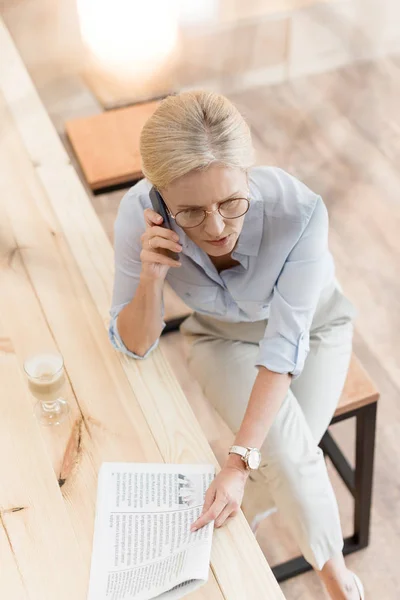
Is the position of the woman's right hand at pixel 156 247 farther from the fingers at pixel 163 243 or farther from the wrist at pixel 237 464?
the wrist at pixel 237 464

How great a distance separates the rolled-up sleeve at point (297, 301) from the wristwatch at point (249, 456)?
0.58ft

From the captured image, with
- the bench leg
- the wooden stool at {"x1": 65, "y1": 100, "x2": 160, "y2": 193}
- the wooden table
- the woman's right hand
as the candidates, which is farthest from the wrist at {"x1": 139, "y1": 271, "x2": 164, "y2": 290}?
the wooden stool at {"x1": 65, "y1": 100, "x2": 160, "y2": 193}

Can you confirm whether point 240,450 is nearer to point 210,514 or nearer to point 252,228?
point 210,514

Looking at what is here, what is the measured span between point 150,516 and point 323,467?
17.9 inches

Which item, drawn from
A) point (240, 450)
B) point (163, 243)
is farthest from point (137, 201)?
point (240, 450)

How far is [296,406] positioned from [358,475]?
13.7 inches

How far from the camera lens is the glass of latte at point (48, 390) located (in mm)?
1426

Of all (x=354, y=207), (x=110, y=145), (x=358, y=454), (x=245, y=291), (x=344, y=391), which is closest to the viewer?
(x=245, y=291)

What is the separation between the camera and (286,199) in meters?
1.57

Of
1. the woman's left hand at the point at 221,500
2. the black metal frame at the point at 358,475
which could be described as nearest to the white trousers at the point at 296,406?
the black metal frame at the point at 358,475

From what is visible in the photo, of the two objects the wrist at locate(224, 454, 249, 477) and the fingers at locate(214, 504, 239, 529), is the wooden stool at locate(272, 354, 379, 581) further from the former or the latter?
the fingers at locate(214, 504, 239, 529)

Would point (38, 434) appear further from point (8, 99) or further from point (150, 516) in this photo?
point (8, 99)

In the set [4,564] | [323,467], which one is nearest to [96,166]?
[323,467]

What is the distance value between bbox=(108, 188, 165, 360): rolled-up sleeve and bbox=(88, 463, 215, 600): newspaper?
28cm
